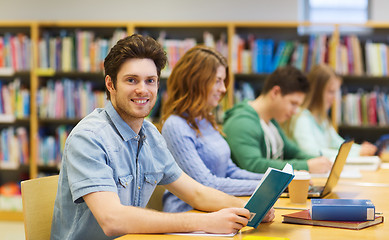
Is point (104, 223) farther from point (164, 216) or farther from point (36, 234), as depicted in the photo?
point (36, 234)

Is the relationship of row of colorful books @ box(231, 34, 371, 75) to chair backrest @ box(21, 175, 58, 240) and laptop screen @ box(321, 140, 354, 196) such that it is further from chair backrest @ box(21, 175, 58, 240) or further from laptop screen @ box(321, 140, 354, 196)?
chair backrest @ box(21, 175, 58, 240)

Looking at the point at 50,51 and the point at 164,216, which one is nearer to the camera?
the point at 164,216

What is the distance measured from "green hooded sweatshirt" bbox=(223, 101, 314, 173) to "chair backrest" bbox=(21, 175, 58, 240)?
1048mm

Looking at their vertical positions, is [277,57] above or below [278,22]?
below

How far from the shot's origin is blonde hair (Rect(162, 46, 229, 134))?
2.21 metres

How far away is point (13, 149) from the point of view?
479cm

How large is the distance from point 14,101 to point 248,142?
117 inches

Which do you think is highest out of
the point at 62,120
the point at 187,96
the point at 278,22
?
the point at 278,22

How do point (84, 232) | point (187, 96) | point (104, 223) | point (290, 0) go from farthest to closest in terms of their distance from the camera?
1. point (290, 0)
2. point (187, 96)
3. point (84, 232)
4. point (104, 223)

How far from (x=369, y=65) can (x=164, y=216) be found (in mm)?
3575

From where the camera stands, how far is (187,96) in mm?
2236

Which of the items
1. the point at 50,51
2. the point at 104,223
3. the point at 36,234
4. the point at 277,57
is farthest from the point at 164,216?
the point at 50,51

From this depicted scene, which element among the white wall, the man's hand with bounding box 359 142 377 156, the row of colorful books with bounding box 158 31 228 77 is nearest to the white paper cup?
the man's hand with bounding box 359 142 377 156

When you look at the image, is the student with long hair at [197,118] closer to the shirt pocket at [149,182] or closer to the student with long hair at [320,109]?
the shirt pocket at [149,182]
